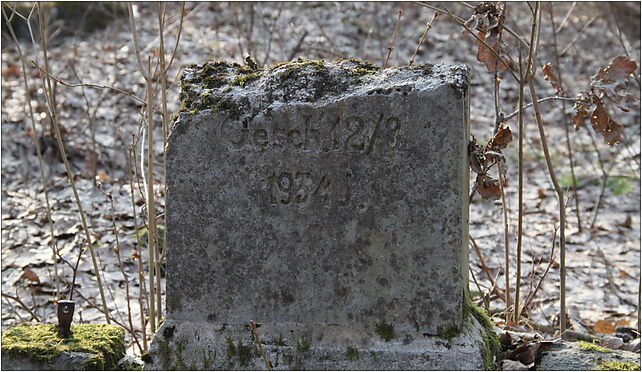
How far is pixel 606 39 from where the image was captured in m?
9.65

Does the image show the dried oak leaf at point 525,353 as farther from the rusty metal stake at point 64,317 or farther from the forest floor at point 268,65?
the rusty metal stake at point 64,317

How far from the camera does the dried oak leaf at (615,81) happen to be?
2954mm

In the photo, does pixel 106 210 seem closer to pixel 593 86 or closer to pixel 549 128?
pixel 593 86

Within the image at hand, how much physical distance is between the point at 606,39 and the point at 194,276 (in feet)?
27.1

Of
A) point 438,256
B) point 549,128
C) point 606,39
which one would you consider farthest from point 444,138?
point 606,39

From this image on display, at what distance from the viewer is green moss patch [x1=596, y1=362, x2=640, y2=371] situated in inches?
107

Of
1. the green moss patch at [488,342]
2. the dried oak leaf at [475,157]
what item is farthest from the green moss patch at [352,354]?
the dried oak leaf at [475,157]

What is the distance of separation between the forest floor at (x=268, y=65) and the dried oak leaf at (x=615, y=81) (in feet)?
3.29

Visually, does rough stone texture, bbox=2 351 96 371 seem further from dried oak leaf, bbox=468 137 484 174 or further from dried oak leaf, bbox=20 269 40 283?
dried oak leaf, bbox=20 269 40 283

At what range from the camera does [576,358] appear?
2.79m

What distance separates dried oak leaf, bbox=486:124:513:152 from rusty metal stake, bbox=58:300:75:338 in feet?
5.36

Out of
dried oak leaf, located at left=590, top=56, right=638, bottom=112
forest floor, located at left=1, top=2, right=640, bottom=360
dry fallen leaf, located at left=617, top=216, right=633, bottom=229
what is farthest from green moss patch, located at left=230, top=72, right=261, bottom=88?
dry fallen leaf, located at left=617, top=216, right=633, bottom=229

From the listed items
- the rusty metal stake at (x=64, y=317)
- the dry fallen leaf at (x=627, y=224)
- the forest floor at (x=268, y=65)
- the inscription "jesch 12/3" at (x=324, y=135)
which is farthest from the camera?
the dry fallen leaf at (x=627, y=224)

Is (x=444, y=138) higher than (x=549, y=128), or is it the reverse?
(x=549, y=128)
